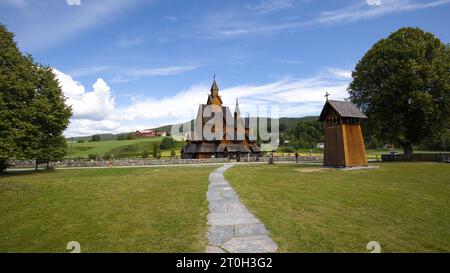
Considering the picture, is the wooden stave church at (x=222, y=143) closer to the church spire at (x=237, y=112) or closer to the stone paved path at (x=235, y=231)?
the church spire at (x=237, y=112)

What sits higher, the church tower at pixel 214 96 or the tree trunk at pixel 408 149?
the church tower at pixel 214 96

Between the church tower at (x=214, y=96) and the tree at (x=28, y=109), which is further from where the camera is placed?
the church tower at (x=214, y=96)

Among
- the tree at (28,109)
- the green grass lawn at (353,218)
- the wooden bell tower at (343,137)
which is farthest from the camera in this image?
the wooden bell tower at (343,137)

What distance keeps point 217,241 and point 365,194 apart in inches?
411

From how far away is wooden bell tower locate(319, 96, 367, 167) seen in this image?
100ft

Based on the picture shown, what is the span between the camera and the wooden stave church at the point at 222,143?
184 feet

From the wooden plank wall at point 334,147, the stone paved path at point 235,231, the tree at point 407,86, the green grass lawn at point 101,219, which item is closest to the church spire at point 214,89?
the tree at point 407,86

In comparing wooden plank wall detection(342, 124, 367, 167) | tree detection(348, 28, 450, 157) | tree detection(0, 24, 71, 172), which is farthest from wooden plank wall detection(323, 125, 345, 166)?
tree detection(0, 24, 71, 172)

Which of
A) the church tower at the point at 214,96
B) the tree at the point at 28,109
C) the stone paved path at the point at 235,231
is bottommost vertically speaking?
the stone paved path at the point at 235,231

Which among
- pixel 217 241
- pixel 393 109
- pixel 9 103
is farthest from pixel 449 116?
pixel 9 103

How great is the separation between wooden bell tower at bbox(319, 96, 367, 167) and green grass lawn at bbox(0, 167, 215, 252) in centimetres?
2170

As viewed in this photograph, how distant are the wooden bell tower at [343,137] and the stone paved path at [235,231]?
77.0ft

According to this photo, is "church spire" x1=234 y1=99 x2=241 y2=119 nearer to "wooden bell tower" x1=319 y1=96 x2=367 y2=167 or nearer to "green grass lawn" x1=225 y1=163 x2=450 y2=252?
"wooden bell tower" x1=319 y1=96 x2=367 y2=167

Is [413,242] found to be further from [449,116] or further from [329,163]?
[449,116]
